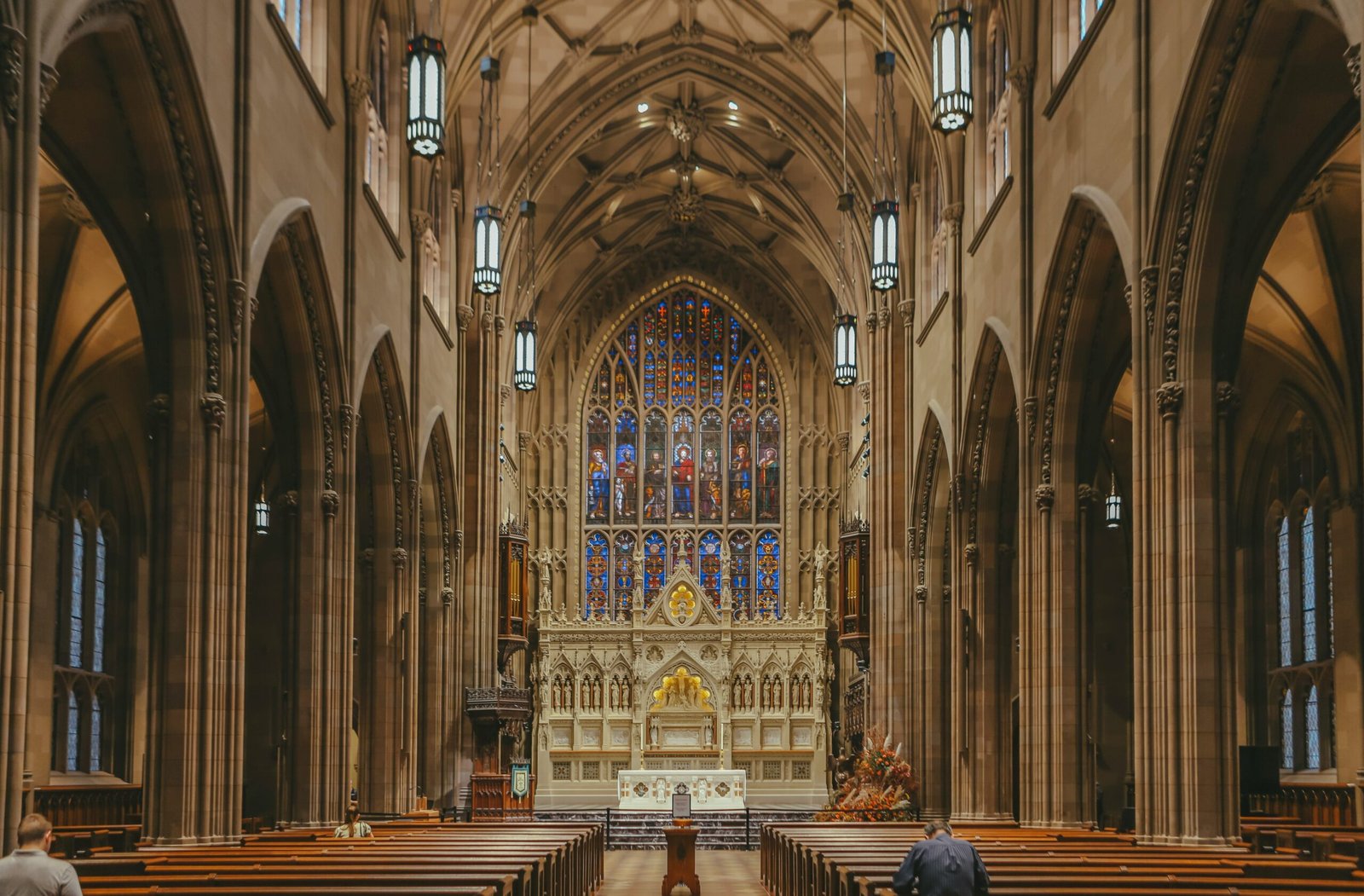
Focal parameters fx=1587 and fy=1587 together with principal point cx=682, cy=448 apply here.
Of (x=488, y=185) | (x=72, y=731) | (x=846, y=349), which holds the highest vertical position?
(x=488, y=185)

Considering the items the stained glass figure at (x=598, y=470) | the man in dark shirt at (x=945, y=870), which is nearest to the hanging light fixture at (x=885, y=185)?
the man in dark shirt at (x=945, y=870)

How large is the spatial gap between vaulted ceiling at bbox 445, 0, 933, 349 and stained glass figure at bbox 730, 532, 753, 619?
8.14m

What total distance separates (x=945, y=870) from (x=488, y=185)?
27.0m

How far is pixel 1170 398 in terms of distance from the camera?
16578mm

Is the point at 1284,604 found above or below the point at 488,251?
below

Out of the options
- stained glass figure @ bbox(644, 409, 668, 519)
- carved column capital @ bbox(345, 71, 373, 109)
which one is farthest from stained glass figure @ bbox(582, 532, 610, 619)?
carved column capital @ bbox(345, 71, 373, 109)

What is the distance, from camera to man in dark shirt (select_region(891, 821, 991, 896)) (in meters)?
10.2

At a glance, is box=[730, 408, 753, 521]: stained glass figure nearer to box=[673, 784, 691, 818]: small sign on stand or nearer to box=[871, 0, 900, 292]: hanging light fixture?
box=[871, 0, 900, 292]: hanging light fixture

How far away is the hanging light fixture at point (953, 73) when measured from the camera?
19875 millimetres

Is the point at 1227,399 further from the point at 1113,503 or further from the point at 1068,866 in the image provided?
the point at 1113,503

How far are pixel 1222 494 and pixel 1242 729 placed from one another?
15.1m

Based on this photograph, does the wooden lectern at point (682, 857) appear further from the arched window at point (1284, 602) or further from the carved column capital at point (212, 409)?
the arched window at point (1284, 602)

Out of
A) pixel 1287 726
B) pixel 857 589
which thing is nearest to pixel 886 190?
pixel 857 589

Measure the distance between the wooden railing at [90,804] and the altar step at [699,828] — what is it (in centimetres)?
947
